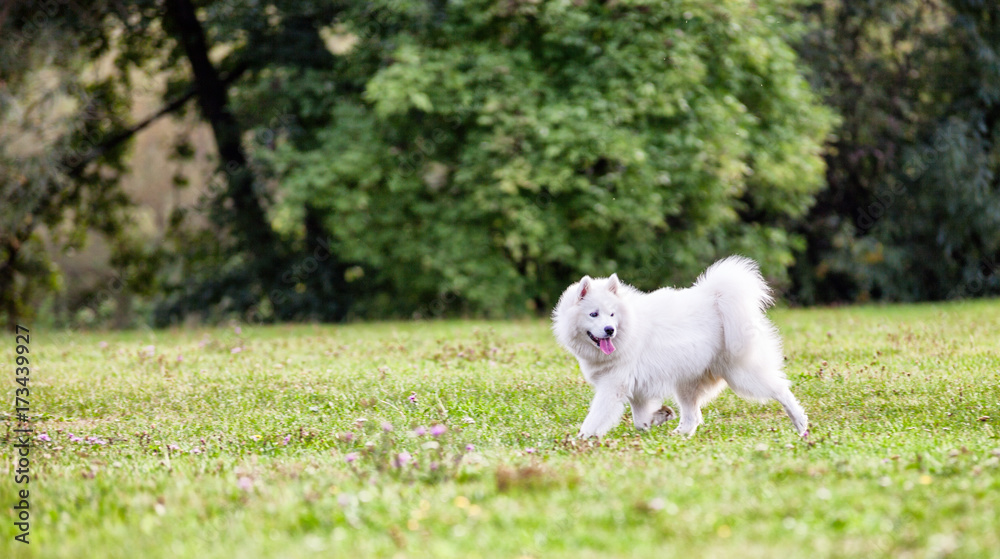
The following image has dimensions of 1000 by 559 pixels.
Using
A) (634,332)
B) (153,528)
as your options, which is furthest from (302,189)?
(153,528)

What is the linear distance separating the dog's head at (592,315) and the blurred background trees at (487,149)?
10.6m

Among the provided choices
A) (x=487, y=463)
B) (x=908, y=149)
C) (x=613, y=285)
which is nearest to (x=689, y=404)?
(x=613, y=285)

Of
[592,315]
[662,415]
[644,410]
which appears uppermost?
[592,315]

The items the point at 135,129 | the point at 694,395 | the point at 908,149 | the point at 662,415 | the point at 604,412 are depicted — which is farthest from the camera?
the point at 908,149

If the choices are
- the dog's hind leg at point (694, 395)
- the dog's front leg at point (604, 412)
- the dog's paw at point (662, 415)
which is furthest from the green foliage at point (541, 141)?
the dog's front leg at point (604, 412)

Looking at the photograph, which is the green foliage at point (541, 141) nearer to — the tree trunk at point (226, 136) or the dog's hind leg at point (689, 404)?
the tree trunk at point (226, 136)

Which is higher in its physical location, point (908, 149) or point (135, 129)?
point (135, 129)

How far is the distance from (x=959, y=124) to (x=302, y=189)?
1578 centimetres

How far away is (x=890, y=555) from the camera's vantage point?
4383mm

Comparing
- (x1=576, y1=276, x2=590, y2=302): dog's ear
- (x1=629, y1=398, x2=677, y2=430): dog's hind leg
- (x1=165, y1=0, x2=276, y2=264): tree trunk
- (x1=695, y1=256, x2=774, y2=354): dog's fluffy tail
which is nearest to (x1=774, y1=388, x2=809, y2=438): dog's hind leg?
(x1=695, y1=256, x2=774, y2=354): dog's fluffy tail

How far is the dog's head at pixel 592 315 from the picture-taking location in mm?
7621

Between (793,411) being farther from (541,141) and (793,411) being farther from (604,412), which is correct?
(541,141)

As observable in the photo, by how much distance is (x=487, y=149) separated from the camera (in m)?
18.7

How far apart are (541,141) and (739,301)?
1123cm
